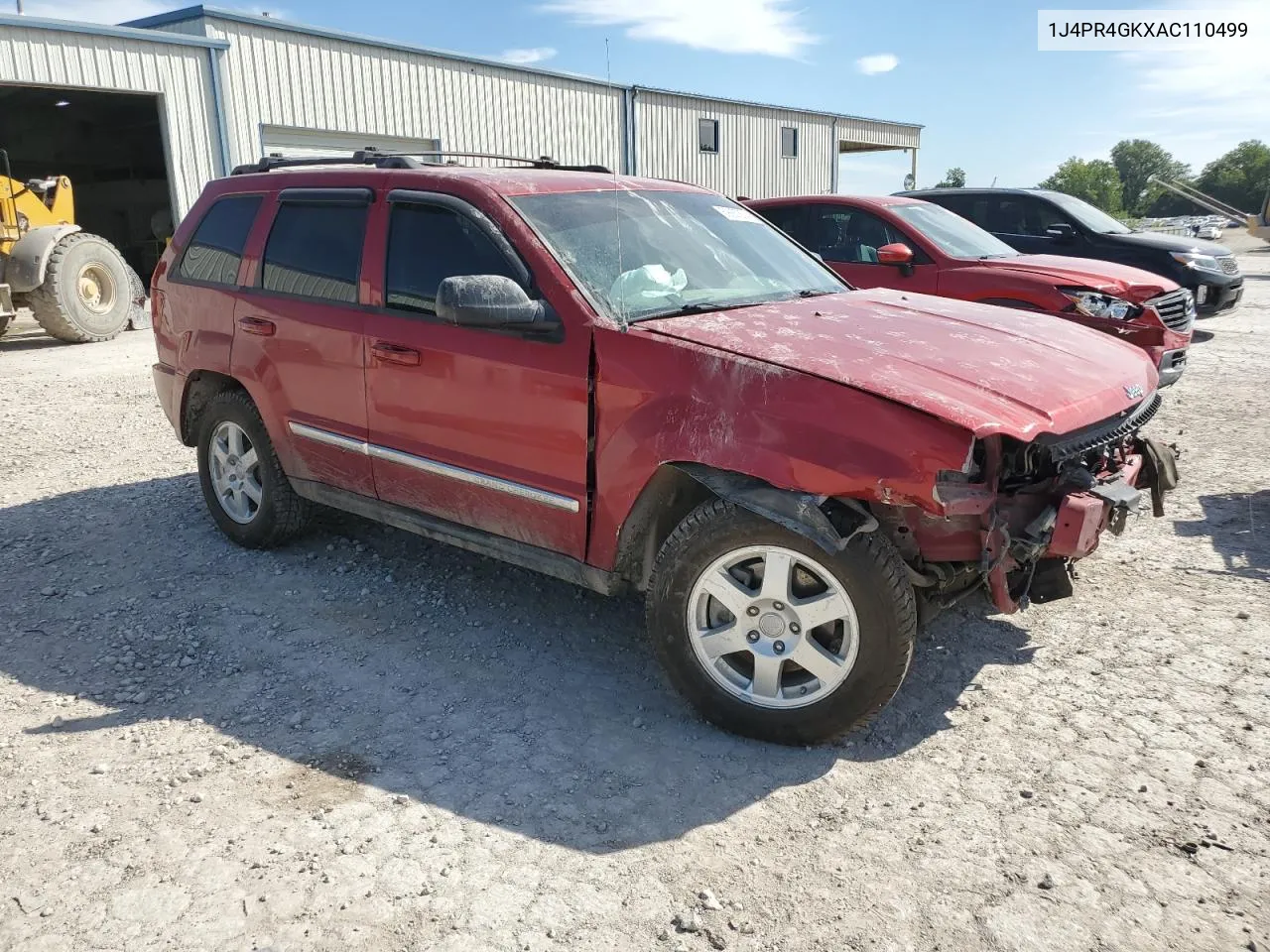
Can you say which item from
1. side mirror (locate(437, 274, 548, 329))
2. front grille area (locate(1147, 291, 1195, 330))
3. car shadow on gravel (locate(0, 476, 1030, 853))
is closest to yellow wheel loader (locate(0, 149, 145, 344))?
car shadow on gravel (locate(0, 476, 1030, 853))

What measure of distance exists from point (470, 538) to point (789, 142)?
25643mm

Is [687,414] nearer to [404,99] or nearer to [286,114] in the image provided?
[286,114]

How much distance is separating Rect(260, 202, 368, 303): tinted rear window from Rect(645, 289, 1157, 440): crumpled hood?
1.59 m

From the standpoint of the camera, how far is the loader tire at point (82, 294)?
39.6 ft

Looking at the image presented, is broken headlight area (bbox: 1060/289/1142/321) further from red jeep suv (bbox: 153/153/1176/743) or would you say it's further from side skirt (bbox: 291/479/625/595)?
side skirt (bbox: 291/479/625/595)

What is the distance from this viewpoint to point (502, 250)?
3.72 metres

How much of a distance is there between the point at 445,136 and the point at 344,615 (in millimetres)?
15927

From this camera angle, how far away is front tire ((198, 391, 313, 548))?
4836mm

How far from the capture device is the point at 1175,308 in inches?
302

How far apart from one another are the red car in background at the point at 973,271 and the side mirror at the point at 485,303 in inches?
180

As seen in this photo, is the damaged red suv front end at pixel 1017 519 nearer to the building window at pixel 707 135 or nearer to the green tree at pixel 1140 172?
the building window at pixel 707 135

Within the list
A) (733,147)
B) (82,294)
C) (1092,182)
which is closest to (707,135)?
(733,147)

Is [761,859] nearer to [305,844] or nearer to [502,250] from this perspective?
[305,844]

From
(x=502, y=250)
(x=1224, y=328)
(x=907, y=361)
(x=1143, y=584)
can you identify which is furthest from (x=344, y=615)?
(x=1224, y=328)
